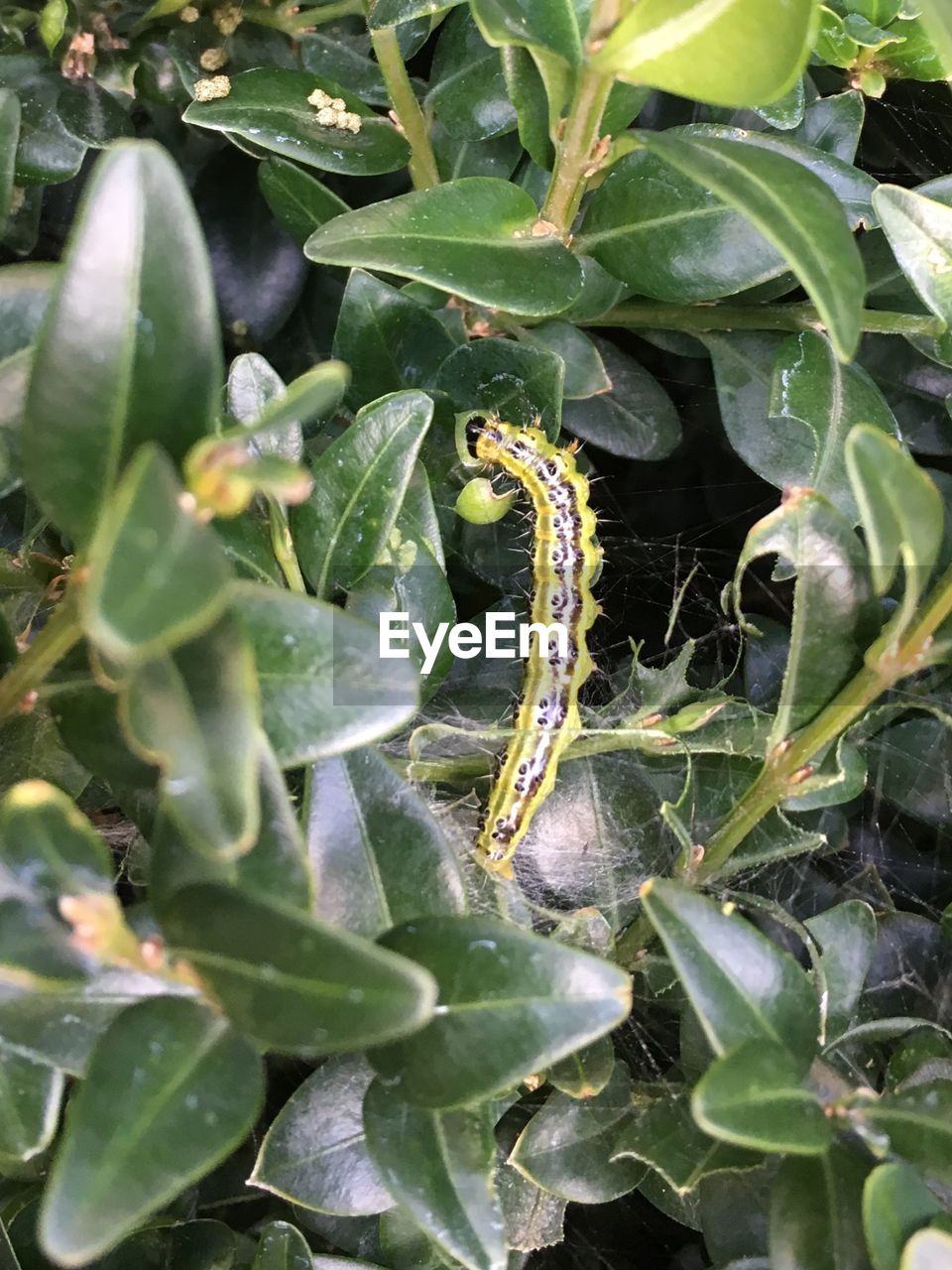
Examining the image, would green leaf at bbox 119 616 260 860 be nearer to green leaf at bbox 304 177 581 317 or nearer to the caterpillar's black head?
green leaf at bbox 304 177 581 317

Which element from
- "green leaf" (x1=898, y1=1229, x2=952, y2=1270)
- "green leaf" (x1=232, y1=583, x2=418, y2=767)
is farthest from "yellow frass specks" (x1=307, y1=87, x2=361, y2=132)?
"green leaf" (x1=898, y1=1229, x2=952, y2=1270)

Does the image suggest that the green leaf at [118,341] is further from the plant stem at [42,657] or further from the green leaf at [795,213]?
the green leaf at [795,213]

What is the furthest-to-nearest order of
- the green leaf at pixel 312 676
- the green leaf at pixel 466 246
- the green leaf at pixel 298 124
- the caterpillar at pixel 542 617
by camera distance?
the caterpillar at pixel 542 617, the green leaf at pixel 298 124, the green leaf at pixel 466 246, the green leaf at pixel 312 676

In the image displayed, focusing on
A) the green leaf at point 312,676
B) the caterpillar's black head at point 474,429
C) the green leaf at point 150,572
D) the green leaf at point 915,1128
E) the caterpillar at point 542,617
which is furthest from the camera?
the caterpillar's black head at point 474,429

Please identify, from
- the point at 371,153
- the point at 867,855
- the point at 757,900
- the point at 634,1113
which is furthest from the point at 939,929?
the point at 371,153

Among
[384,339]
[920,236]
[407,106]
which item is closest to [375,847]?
[384,339]

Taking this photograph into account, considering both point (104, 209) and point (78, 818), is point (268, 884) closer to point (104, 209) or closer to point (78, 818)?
point (78, 818)

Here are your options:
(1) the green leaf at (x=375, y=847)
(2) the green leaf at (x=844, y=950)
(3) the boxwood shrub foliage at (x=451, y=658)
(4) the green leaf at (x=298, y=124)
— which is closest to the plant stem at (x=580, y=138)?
(3) the boxwood shrub foliage at (x=451, y=658)

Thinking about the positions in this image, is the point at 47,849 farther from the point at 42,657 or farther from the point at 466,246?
the point at 466,246
